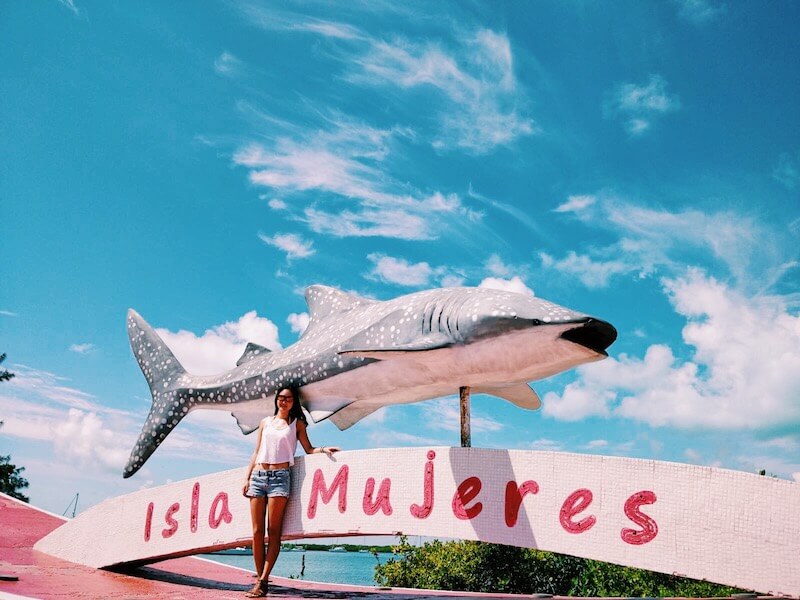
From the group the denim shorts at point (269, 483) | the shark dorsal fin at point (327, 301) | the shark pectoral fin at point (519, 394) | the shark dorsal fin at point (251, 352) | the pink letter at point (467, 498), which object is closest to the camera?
the pink letter at point (467, 498)

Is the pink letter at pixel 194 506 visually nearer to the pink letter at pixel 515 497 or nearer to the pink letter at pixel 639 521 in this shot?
the pink letter at pixel 515 497

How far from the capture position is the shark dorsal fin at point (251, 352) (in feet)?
32.6

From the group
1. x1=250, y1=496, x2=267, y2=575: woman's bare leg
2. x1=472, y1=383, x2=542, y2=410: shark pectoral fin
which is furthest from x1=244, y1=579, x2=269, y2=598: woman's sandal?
x1=472, y1=383, x2=542, y2=410: shark pectoral fin

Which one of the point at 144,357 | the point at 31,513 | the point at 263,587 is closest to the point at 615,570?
the point at 263,587

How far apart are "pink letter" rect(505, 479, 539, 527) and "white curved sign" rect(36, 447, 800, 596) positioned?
0.03 feet

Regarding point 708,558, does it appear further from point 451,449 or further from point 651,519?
point 451,449

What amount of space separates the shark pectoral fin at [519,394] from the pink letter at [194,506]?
3895 millimetres

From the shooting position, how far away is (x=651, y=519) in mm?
5895

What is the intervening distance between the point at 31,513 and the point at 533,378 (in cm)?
1195

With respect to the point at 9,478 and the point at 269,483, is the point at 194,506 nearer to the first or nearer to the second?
the point at 269,483

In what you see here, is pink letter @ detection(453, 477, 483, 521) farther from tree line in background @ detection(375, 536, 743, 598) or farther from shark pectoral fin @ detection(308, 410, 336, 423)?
tree line in background @ detection(375, 536, 743, 598)

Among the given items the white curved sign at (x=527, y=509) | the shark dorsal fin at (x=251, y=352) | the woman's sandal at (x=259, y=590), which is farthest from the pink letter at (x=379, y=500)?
the shark dorsal fin at (x=251, y=352)

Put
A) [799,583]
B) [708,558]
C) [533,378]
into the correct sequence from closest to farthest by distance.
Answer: [799,583], [708,558], [533,378]

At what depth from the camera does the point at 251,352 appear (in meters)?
10.1
